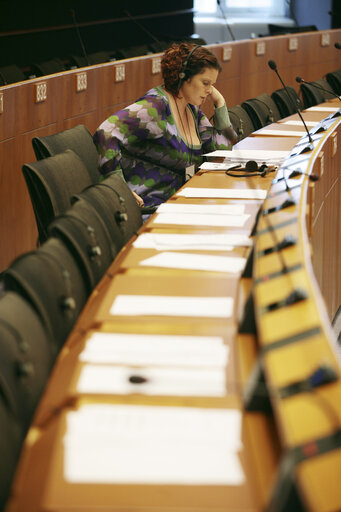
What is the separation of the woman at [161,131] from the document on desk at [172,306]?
1282 mm

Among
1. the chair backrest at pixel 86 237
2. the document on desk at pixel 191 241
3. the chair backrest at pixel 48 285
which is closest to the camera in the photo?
the chair backrest at pixel 48 285

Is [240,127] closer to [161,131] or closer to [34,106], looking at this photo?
[34,106]

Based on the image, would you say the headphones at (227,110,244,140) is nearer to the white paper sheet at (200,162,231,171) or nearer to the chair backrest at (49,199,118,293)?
the white paper sheet at (200,162,231,171)

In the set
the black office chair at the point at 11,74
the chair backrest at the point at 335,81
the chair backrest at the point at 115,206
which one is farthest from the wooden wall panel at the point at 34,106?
the chair backrest at the point at 335,81

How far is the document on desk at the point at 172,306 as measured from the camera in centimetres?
159

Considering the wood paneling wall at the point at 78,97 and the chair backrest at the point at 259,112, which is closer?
the wood paneling wall at the point at 78,97

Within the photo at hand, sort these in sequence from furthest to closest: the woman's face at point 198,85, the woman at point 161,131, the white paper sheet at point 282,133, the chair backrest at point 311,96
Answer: the chair backrest at point 311,96
the white paper sheet at point 282,133
the woman's face at point 198,85
the woman at point 161,131

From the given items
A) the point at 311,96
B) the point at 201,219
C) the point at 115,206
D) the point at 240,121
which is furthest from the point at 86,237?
the point at 311,96

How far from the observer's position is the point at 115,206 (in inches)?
90.8

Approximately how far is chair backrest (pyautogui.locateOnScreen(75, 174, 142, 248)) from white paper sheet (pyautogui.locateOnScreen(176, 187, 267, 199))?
0.99 ft

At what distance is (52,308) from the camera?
158 centimetres

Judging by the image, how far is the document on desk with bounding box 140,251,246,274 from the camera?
1.89 metres

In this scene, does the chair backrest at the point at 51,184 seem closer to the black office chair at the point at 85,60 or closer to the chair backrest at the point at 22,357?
the chair backrest at the point at 22,357

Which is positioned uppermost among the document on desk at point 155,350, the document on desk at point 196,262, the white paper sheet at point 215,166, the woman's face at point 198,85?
the woman's face at point 198,85
